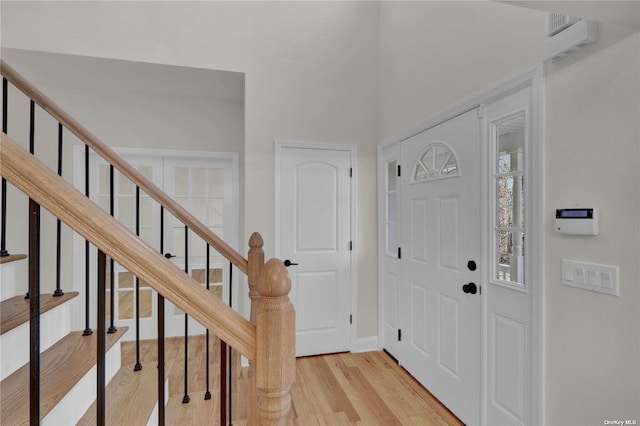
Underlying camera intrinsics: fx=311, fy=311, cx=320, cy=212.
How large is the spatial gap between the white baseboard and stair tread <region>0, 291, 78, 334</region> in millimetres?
2397

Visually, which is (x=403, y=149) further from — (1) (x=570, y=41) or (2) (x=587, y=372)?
(2) (x=587, y=372)

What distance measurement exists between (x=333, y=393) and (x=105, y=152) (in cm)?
221

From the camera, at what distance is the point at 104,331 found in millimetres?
673

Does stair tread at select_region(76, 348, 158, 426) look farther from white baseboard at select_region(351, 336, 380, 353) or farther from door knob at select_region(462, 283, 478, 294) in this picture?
white baseboard at select_region(351, 336, 380, 353)

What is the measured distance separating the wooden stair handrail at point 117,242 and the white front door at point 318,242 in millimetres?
2241

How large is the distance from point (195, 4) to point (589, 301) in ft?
11.4

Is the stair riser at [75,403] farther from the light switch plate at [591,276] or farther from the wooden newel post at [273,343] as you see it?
the light switch plate at [591,276]

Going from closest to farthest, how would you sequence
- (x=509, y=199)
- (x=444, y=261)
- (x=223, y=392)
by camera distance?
1. (x=223, y=392)
2. (x=509, y=199)
3. (x=444, y=261)

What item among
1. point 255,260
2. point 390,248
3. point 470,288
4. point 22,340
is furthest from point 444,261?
point 22,340

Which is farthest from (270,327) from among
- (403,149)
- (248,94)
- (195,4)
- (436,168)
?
(195,4)

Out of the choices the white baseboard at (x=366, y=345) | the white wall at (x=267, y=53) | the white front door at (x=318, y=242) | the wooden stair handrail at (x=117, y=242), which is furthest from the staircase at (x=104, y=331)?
the white baseboard at (x=366, y=345)

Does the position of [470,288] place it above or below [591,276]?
below

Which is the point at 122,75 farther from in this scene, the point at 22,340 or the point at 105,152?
the point at 22,340

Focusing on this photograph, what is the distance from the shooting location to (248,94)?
9.45 ft
